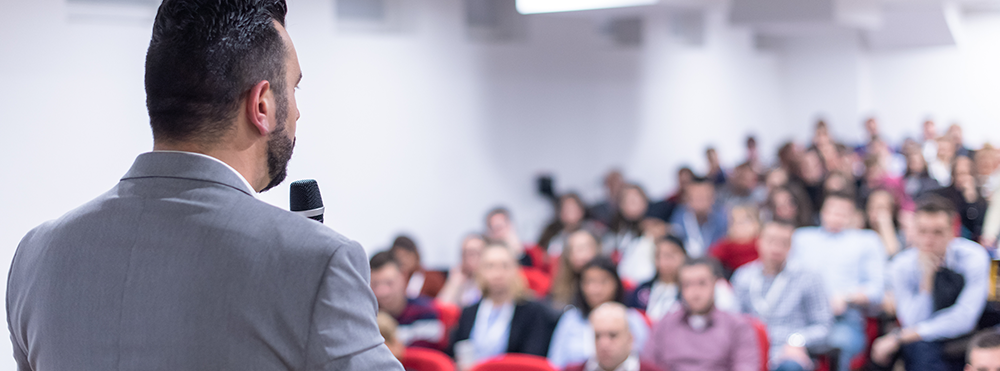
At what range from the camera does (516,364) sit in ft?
9.95

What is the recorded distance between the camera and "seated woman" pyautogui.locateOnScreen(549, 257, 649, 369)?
3715 millimetres

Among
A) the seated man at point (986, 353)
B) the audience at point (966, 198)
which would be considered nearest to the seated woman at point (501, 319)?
the seated man at point (986, 353)

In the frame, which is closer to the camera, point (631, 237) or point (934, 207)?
point (934, 207)

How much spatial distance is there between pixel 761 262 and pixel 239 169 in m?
3.93

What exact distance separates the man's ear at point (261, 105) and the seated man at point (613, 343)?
272 centimetres

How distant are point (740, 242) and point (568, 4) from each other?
2.09 meters

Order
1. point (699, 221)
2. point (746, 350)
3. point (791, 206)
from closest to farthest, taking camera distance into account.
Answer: point (746, 350), point (791, 206), point (699, 221)

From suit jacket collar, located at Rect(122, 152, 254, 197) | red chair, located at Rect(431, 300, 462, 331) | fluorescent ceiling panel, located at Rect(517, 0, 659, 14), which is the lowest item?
red chair, located at Rect(431, 300, 462, 331)

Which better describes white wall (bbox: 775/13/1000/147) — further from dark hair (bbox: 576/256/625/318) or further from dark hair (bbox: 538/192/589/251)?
dark hair (bbox: 576/256/625/318)

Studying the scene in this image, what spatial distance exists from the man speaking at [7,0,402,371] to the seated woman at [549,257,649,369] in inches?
120

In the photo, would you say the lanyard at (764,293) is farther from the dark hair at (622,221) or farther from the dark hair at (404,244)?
the dark hair at (404,244)

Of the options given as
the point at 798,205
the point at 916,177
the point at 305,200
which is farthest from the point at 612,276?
the point at 916,177

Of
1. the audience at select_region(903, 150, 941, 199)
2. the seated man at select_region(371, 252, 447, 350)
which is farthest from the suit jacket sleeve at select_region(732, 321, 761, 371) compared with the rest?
the audience at select_region(903, 150, 941, 199)

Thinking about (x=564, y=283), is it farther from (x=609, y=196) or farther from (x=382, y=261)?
(x=609, y=196)
